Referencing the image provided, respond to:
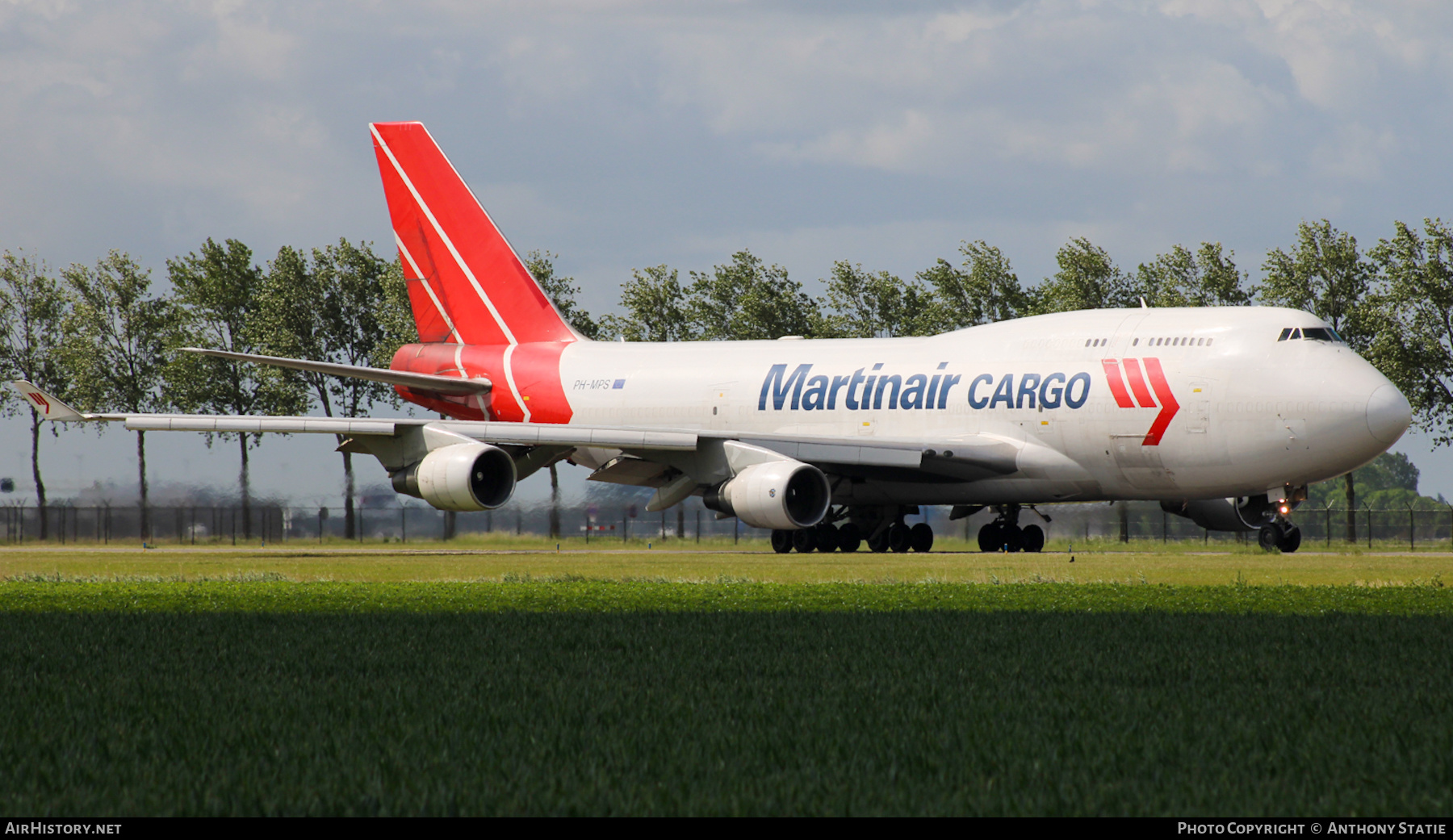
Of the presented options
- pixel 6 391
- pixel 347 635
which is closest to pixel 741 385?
pixel 347 635

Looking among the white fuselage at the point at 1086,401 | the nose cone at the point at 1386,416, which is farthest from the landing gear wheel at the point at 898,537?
the nose cone at the point at 1386,416

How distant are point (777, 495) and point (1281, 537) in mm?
8208

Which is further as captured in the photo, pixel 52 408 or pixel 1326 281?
pixel 1326 281

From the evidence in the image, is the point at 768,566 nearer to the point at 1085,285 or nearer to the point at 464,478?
the point at 464,478

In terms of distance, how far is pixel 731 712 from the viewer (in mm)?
6367

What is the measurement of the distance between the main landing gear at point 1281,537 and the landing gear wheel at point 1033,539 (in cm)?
479

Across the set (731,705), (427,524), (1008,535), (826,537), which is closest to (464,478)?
(826,537)

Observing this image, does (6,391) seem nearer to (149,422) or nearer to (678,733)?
(149,422)

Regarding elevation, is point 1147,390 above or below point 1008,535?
above

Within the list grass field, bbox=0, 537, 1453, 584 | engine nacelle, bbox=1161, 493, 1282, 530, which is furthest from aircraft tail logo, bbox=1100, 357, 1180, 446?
engine nacelle, bbox=1161, 493, 1282, 530

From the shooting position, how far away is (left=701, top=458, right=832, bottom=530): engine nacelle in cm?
2436

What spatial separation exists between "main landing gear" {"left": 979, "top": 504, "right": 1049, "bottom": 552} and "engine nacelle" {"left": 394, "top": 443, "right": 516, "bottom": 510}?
9.19m

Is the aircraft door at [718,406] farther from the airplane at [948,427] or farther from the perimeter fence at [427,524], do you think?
the perimeter fence at [427,524]
